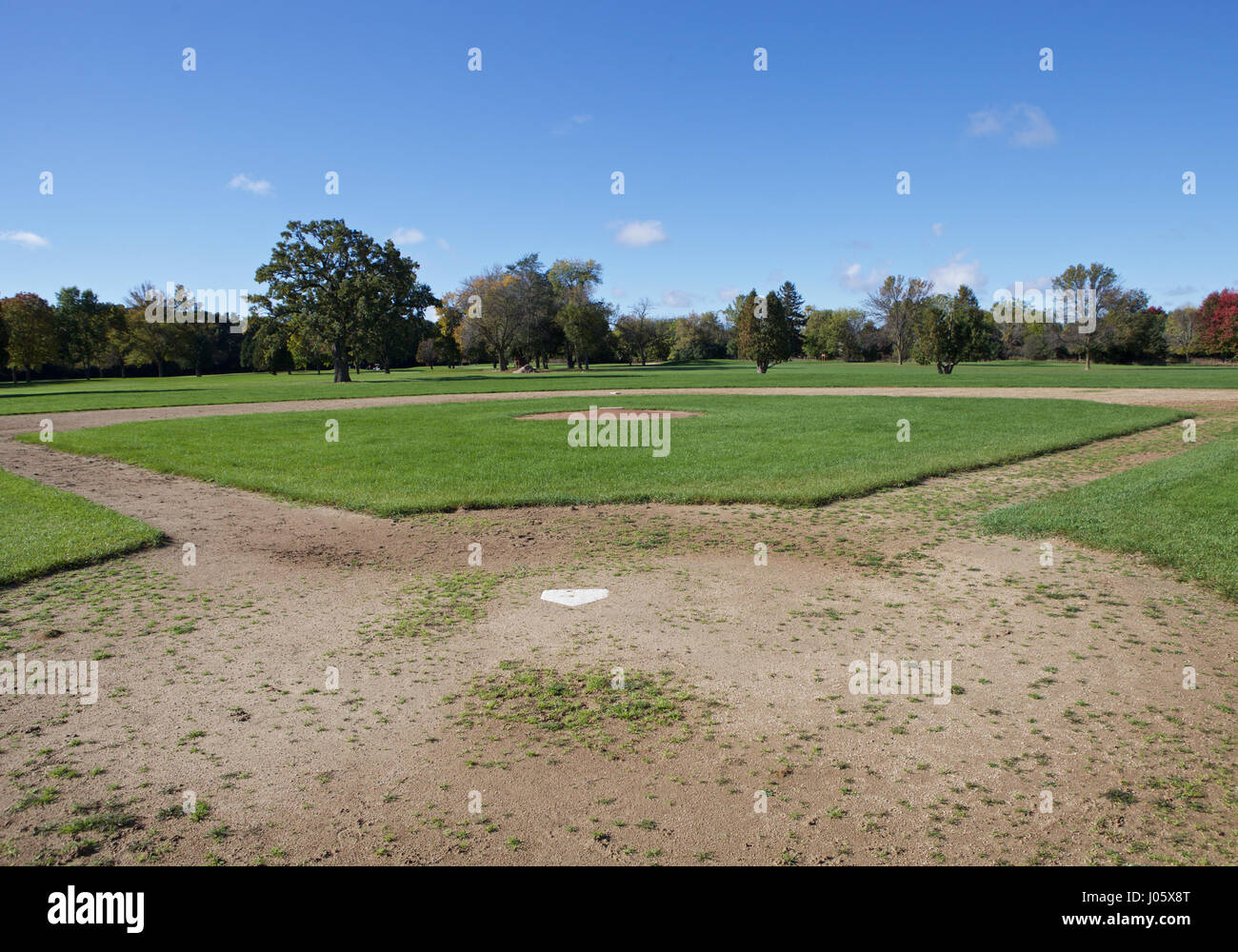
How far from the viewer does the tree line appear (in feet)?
186

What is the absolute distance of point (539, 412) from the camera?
85.8 ft

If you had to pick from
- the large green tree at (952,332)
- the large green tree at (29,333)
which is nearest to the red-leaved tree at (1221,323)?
the large green tree at (952,332)

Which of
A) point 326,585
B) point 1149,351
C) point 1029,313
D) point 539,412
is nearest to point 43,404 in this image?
point 539,412

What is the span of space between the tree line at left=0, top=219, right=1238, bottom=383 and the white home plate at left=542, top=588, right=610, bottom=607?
158ft

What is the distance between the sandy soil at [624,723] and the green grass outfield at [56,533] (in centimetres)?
46

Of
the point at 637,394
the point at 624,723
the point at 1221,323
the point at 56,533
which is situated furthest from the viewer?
the point at 1221,323

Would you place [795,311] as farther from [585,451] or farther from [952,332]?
[585,451]

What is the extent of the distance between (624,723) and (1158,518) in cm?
883

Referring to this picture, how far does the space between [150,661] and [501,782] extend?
345 centimetres

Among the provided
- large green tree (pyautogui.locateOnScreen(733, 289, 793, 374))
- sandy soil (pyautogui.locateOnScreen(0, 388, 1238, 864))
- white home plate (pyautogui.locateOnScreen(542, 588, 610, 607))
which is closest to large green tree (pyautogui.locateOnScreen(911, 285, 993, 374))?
large green tree (pyautogui.locateOnScreen(733, 289, 793, 374))

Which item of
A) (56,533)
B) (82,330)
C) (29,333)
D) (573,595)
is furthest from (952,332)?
(82,330)

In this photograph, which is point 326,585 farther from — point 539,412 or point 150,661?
point 539,412

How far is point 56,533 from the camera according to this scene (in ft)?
31.7

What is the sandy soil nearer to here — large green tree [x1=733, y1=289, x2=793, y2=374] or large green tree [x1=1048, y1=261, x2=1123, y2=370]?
large green tree [x1=733, y1=289, x2=793, y2=374]
